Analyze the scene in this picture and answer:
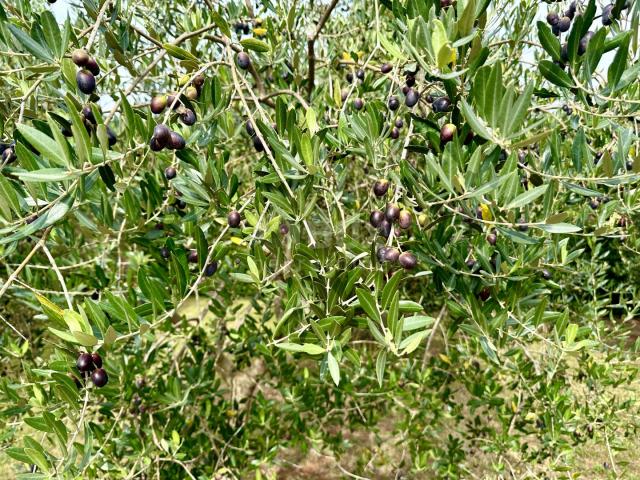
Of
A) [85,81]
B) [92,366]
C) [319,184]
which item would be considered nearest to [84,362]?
[92,366]

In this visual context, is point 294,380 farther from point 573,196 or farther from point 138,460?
point 573,196

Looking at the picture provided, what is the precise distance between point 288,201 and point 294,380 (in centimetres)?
214

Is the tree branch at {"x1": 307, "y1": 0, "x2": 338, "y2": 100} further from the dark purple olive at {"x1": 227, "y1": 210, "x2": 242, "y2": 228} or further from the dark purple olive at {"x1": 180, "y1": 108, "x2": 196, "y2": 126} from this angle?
the dark purple olive at {"x1": 227, "y1": 210, "x2": 242, "y2": 228}

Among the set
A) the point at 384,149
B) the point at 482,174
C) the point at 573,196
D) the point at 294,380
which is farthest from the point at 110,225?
the point at 573,196

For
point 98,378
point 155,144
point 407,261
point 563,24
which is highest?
point 563,24

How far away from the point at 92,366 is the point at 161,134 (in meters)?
0.63

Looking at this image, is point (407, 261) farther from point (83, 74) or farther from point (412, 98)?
point (83, 74)

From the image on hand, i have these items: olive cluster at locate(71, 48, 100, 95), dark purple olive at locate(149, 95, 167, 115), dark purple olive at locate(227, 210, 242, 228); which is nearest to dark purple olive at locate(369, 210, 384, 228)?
dark purple olive at locate(227, 210, 242, 228)

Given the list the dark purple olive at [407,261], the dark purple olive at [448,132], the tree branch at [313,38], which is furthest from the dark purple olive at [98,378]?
the tree branch at [313,38]

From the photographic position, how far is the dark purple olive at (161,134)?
115 centimetres

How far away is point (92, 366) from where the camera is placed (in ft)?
3.90

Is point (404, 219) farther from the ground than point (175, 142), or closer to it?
closer to it

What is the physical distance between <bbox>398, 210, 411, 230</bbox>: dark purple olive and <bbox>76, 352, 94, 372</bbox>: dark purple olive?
0.86m

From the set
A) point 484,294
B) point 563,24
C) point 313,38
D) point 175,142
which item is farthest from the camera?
point 313,38
